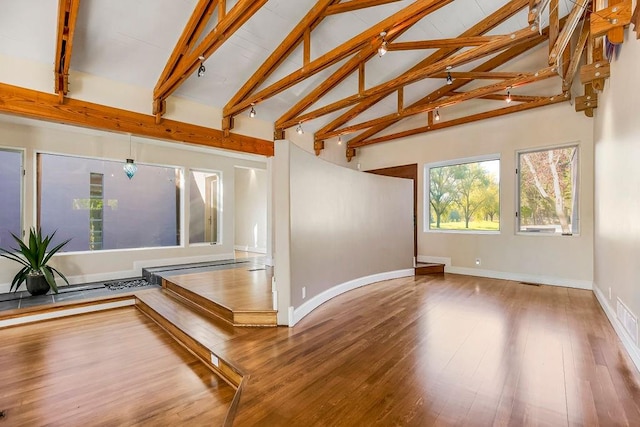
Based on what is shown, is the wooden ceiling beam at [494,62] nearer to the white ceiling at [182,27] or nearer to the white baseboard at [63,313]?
the white ceiling at [182,27]

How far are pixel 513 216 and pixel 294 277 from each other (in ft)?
14.8

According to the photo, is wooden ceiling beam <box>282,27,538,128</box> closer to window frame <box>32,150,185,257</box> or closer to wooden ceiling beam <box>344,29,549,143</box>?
wooden ceiling beam <box>344,29,549,143</box>

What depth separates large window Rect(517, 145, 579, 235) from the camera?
507cm

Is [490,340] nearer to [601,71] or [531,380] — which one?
[531,380]

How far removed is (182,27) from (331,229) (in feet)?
11.0

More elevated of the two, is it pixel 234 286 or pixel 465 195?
pixel 465 195

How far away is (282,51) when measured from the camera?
179 inches

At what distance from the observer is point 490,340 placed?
2.84m

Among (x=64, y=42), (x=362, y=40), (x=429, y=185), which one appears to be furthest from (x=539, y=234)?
(x=64, y=42)

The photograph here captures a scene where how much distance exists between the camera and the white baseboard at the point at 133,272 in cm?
515

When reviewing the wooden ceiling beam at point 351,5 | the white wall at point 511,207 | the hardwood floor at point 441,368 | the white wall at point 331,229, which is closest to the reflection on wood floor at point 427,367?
the hardwood floor at point 441,368

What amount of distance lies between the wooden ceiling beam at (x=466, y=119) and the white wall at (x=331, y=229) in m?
1.45

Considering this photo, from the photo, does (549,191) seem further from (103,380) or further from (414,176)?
(103,380)

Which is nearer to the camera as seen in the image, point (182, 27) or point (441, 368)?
point (441, 368)
